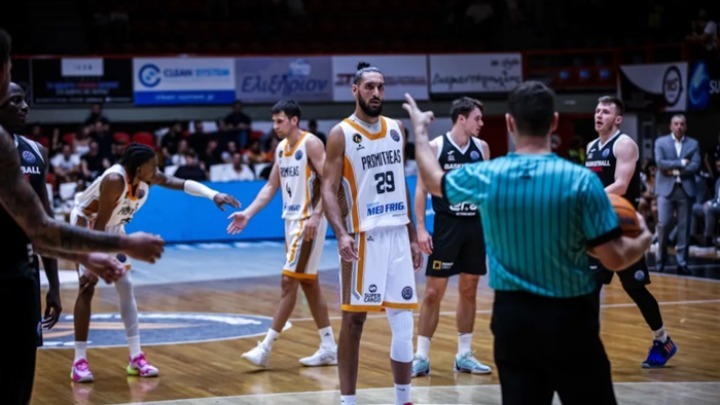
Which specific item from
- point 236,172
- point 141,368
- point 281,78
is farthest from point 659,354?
point 281,78

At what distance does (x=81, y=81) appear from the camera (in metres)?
22.7

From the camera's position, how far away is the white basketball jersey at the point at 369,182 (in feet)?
23.3

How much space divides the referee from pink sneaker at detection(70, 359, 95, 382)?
16.3 ft

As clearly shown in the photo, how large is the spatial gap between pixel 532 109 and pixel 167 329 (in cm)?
742

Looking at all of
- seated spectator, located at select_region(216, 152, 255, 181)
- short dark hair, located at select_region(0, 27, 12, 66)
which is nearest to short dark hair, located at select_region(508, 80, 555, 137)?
short dark hair, located at select_region(0, 27, 12, 66)

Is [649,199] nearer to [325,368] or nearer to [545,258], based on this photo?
[325,368]

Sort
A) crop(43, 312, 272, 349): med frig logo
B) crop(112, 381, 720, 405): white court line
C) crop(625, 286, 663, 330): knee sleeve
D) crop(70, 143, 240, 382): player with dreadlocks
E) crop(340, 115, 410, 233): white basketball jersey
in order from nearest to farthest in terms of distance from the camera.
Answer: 1. crop(340, 115, 410, 233): white basketball jersey
2. crop(112, 381, 720, 405): white court line
3. crop(70, 143, 240, 382): player with dreadlocks
4. crop(625, 286, 663, 330): knee sleeve
5. crop(43, 312, 272, 349): med frig logo

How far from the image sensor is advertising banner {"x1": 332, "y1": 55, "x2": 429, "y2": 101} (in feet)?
Result: 78.4

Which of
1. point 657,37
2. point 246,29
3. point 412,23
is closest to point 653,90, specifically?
point 657,37

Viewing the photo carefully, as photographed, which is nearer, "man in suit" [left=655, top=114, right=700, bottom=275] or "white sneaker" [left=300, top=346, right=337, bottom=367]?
"white sneaker" [left=300, top=346, right=337, bottom=367]

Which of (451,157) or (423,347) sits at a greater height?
(451,157)


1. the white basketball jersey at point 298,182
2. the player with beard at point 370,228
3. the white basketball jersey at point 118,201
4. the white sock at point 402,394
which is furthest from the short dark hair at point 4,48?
A: the white basketball jersey at point 298,182

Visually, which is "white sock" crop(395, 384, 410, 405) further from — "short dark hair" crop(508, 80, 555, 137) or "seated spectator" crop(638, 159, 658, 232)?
"seated spectator" crop(638, 159, 658, 232)

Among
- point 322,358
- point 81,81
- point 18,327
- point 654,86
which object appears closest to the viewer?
point 18,327
